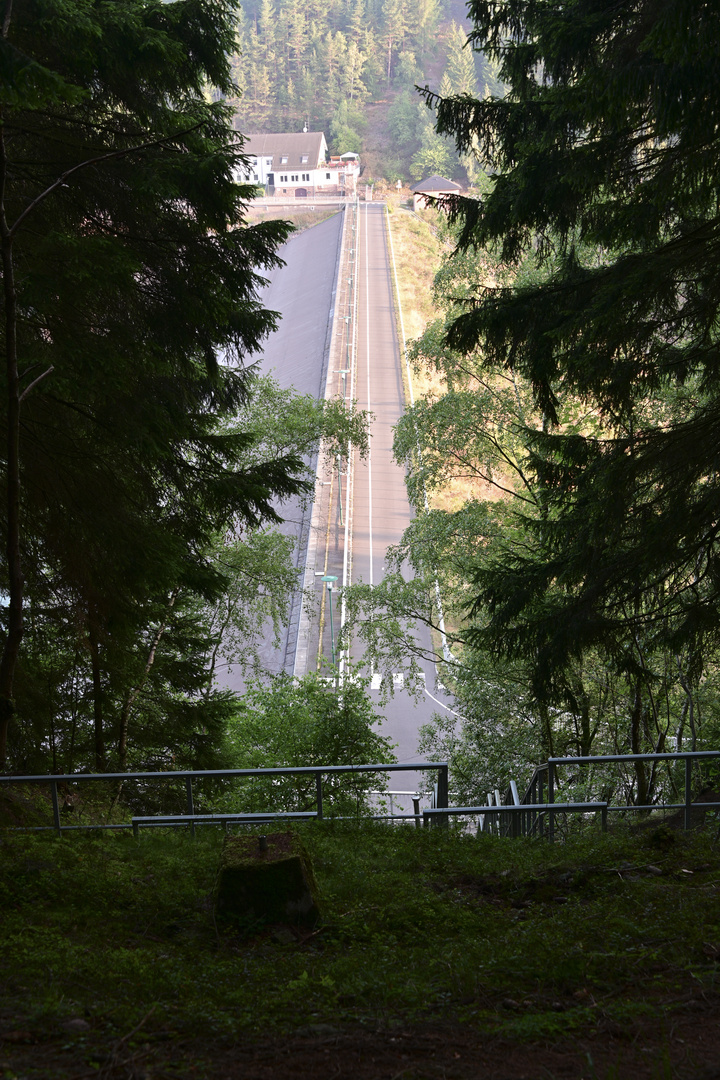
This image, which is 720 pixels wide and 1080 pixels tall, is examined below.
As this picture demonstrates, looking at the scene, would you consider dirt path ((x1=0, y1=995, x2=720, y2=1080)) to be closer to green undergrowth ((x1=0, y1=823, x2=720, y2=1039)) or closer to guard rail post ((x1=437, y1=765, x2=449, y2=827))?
green undergrowth ((x1=0, y1=823, x2=720, y2=1039))

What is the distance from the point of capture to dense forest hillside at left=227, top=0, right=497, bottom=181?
102m

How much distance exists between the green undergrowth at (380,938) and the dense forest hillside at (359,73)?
98.6 meters

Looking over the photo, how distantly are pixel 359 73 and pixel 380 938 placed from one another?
123 m

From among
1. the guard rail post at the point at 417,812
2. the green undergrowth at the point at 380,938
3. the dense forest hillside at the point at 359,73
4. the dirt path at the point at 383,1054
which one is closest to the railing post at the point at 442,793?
the guard rail post at the point at 417,812

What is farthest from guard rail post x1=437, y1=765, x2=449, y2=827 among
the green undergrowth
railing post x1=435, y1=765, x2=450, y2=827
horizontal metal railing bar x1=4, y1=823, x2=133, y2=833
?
horizontal metal railing bar x1=4, y1=823, x2=133, y2=833

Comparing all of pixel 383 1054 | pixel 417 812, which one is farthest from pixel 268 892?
pixel 417 812

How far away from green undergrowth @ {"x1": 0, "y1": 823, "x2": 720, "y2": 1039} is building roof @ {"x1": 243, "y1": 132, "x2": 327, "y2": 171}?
102 m

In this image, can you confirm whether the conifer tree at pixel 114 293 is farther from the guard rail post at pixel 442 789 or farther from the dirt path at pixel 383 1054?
the dirt path at pixel 383 1054

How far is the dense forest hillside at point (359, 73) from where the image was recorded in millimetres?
101500

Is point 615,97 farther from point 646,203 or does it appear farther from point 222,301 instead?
point 222,301

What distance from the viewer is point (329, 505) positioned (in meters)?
38.5

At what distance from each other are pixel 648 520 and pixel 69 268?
4.88m

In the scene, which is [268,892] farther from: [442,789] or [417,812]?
[417,812]

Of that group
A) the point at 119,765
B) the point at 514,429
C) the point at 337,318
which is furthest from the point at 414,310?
the point at 119,765
